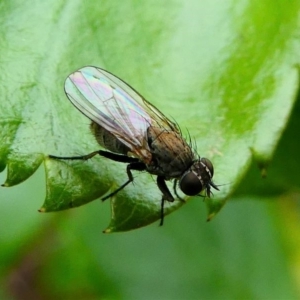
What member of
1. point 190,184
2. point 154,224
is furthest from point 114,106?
point 154,224

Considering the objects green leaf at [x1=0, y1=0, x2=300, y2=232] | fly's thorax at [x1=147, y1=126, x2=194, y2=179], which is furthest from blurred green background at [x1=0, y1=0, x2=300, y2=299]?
fly's thorax at [x1=147, y1=126, x2=194, y2=179]

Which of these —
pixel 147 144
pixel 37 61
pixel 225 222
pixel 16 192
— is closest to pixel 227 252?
pixel 225 222

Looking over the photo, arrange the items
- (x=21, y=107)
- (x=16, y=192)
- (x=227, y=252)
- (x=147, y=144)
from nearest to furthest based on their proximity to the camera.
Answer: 1. (x=21, y=107)
2. (x=147, y=144)
3. (x=16, y=192)
4. (x=227, y=252)

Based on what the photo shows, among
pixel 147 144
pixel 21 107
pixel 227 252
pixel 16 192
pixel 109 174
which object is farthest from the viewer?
pixel 227 252

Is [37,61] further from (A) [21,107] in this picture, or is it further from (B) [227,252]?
(B) [227,252]

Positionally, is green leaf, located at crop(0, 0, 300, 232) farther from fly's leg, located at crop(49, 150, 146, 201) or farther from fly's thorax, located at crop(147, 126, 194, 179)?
fly's thorax, located at crop(147, 126, 194, 179)

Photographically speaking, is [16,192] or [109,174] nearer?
[109,174]

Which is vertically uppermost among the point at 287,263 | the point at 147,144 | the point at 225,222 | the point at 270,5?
the point at 270,5
